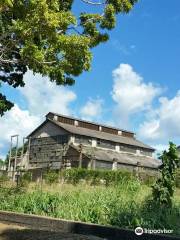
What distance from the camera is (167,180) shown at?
13.6 m

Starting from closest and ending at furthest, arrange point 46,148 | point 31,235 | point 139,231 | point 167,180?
point 139,231 → point 31,235 → point 167,180 → point 46,148

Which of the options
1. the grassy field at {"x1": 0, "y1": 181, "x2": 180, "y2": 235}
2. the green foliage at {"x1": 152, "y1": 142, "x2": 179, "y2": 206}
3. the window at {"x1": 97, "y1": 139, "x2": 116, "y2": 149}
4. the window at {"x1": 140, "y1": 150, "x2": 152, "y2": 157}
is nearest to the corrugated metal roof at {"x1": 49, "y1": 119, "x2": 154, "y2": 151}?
the window at {"x1": 97, "y1": 139, "x2": 116, "y2": 149}

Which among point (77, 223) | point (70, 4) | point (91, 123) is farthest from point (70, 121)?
point (77, 223)

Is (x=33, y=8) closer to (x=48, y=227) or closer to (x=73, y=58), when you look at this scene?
(x=73, y=58)

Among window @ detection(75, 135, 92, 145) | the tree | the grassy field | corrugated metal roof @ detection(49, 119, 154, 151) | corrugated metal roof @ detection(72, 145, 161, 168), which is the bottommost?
the grassy field

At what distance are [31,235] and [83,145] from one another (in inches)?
1844

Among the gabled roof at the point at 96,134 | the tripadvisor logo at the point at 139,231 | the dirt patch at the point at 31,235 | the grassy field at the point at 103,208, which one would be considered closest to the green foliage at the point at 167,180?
the grassy field at the point at 103,208

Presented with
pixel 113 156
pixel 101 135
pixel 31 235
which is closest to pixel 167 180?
pixel 31 235

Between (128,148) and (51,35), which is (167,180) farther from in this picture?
(128,148)

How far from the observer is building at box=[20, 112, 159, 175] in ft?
181

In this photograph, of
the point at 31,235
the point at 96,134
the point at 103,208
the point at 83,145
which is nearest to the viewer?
the point at 31,235

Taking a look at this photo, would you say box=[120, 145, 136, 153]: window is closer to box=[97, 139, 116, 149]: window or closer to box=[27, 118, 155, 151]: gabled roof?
box=[27, 118, 155, 151]: gabled roof

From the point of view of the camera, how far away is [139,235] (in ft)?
31.7

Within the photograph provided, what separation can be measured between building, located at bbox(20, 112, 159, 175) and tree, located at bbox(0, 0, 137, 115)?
36980 mm
